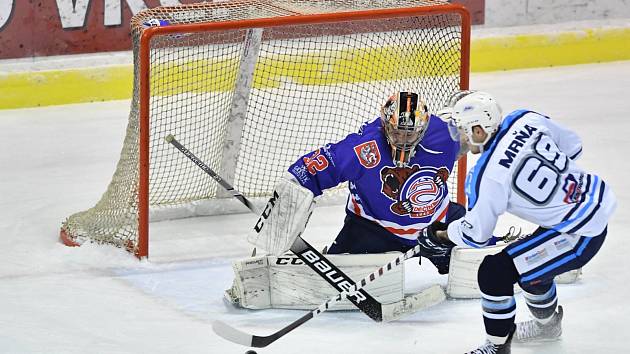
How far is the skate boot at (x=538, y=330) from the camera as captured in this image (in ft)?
14.0

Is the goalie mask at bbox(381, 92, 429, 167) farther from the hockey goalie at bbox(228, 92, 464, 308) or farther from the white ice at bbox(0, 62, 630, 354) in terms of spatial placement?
the white ice at bbox(0, 62, 630, 354)

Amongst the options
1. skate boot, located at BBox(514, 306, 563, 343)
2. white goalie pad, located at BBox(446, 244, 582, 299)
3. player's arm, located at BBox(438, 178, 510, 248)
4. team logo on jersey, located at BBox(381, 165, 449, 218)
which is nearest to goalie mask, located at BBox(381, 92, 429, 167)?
team logo on jersey, located at BBox(381, 165, 449, 218)

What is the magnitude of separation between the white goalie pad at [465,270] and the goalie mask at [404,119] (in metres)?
0.45

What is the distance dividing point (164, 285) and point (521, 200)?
1.52 m

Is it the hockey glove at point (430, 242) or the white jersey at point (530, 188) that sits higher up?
the white jersey at point (530, 188)

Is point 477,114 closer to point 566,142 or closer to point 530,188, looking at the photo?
point 530,188

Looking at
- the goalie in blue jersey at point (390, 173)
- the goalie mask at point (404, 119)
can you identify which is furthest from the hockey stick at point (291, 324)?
the goalie mask at point (404, 119)

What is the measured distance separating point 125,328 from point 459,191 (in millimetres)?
1573

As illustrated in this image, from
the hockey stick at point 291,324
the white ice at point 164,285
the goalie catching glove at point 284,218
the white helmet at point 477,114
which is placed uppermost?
the white helmet at point 477,114

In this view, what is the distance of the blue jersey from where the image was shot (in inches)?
177

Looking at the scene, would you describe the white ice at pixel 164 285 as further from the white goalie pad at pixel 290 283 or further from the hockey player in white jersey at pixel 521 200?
the hockey player in white jersey at pixel 521 200

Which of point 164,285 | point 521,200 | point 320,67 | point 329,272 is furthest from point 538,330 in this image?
point 320,67

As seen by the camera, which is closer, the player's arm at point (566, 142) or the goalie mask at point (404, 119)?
the player's arm at point (566, 142)

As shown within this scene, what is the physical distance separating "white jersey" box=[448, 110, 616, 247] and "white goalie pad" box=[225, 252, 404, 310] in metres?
0.60
